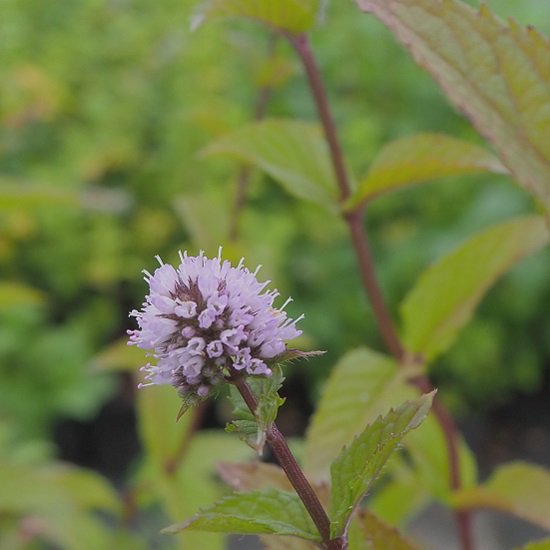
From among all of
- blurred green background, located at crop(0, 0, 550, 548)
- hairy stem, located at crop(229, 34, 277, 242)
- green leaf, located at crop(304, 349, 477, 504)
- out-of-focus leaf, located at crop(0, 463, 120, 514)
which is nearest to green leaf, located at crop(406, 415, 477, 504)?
green leaf, located at crop(304, 349, 477, 504)

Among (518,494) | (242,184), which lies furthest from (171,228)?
(518,494)

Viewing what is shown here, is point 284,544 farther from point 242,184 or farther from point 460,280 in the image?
point 242,184

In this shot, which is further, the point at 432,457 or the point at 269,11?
the point at 432,457

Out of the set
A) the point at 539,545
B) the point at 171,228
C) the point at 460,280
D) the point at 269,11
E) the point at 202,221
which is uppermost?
the point at 171,228

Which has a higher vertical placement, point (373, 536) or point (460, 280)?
point (460, 280)

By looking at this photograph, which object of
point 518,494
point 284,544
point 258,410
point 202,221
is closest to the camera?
point 258,410

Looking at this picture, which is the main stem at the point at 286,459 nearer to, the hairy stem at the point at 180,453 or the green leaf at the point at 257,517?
the green leaf at the point at 257,517

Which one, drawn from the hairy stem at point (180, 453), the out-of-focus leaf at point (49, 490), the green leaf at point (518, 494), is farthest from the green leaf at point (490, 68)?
the out-of-focus leaf at point (49, 490)

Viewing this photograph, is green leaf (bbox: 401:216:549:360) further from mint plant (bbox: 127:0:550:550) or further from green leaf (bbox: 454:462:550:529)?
green leaf (bbox: 454:462:550:529)
